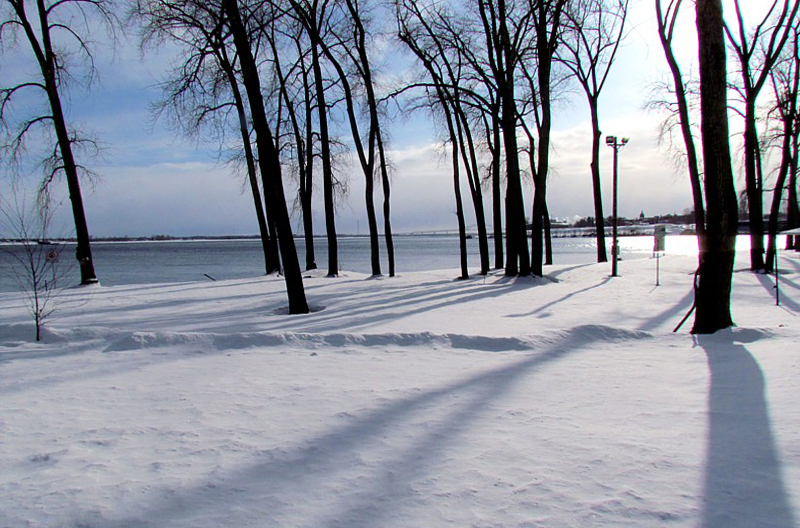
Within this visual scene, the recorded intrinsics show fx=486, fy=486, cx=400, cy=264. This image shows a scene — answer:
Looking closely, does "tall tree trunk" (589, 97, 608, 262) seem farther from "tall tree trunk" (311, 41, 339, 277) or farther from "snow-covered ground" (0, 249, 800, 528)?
"snow-covered ground" (0, 249, 800, 528)

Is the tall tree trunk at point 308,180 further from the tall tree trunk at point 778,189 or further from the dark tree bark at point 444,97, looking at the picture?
the tall tree trunk at point 778,189

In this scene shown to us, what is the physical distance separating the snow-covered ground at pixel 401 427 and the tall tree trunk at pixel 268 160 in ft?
7.15

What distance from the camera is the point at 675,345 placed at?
673 cm

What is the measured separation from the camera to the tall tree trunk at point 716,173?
7168 mm

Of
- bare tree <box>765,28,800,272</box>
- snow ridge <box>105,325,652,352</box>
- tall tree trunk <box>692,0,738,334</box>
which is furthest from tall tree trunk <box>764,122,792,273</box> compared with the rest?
snow ridge <box>105,325,652,352</box>

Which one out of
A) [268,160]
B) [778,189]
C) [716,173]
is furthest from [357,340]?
[778,189]

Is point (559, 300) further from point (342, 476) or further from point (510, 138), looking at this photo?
point (342, 476)

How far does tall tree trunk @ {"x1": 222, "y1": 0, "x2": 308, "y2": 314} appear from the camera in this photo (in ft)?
32.8

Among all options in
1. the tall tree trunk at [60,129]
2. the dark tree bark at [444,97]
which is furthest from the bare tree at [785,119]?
the tall tree trunk at [60,129]

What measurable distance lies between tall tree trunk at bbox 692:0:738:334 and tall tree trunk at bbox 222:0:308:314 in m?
7.41

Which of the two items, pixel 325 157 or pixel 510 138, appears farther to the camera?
pixel 325 157

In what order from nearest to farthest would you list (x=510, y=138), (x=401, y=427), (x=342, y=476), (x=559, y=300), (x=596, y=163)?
(x=342, y=476) < (x=401, y=427) < (x=559, y=300) < (x=510, y=138) < (x=596, y=163)

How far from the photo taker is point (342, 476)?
302cm

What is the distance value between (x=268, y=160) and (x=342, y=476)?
28.3ft
